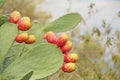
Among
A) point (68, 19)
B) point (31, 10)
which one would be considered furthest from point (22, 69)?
point (31, 10)

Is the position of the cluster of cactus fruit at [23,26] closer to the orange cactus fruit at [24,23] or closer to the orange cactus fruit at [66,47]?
the orange cactus fruit at [24,23]

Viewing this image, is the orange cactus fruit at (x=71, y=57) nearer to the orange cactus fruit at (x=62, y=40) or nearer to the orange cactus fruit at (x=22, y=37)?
the orange cactus fruit at (x=62, y=40)

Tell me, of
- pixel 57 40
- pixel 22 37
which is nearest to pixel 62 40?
pixel 57 40

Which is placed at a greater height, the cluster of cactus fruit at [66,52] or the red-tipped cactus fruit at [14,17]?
the red-tipped cactus fruit at [14,17]

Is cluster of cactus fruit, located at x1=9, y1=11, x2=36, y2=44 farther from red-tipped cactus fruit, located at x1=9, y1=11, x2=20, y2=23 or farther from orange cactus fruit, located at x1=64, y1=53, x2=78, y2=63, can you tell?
orange cactus fruit, located at x1=64, y1=53, x2=78, y2=63

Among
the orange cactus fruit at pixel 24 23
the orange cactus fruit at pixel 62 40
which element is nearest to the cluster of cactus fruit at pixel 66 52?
the orange cactus fruit at pixel 62 40

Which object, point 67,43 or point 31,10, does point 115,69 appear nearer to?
point 67,43

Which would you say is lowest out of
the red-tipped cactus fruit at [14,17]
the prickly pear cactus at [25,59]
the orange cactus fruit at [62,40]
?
the prickly pear cactus at [25,59]

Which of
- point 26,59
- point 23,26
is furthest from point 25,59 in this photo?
point 23,26

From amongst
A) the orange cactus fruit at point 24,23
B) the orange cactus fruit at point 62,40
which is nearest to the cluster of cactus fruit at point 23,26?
the orange cactus fruit at point 24,23

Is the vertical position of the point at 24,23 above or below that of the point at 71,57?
above

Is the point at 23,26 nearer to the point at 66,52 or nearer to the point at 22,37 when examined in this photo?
the point at 22,37
